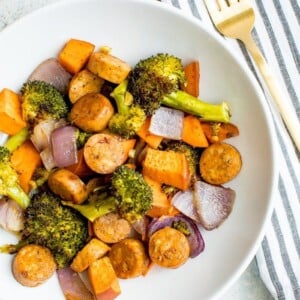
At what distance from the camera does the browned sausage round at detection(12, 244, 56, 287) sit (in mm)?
2250

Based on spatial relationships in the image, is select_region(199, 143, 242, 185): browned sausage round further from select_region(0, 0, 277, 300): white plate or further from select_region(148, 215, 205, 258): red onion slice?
select_region(148, 215, 205, 258): red onion slice

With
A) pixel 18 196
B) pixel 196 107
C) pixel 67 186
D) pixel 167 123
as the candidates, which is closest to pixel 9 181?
pixel 18 196

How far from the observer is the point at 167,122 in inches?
89.8

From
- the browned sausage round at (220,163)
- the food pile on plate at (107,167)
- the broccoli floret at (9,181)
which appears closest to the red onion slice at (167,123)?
the food pile on plate at (107,167)

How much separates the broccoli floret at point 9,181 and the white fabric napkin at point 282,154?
0.86 metres

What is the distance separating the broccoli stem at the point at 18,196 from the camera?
2254 millimetres

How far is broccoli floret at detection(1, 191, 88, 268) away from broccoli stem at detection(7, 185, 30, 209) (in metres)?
0.02

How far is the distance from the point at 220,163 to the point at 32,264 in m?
0.72

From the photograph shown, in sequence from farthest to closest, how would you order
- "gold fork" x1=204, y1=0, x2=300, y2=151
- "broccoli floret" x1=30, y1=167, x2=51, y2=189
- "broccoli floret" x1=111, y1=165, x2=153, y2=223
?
"gold fork" x1=204, y1=0, x2=300, y2=151
"broccoli floret" x1=30, y1=167, x2=51, y2=189
"broccoli floret" x1=111, y1=165, x2=153, y2=223

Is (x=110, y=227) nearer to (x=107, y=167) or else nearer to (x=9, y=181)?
(x=107, y=167)

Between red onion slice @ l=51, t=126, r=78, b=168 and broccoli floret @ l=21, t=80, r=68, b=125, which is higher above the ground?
broccoli floret @ l=21, t=80, r=68, b=125

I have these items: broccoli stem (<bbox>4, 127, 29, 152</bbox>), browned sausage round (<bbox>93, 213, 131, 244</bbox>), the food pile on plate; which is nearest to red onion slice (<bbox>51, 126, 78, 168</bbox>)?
the food pile on plate

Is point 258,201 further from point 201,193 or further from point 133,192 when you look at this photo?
point 133,192

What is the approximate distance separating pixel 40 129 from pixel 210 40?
2.11 ft
